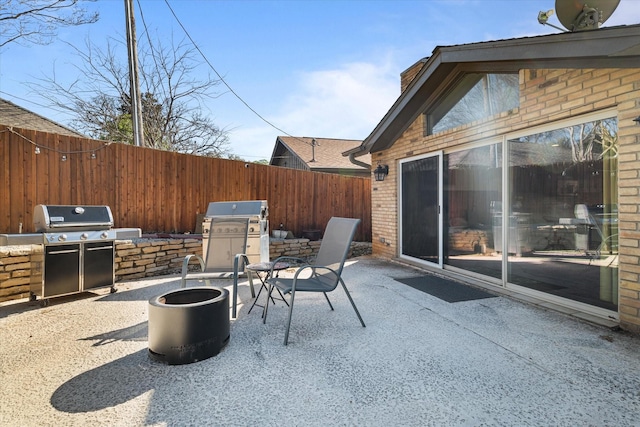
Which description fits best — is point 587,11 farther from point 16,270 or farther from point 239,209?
point 16,270

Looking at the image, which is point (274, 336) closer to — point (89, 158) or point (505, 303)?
point (505, 303)

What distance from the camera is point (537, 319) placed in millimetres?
3514

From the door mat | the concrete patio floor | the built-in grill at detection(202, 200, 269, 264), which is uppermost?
the built-in grill at detection(202, 200, 269, 264)

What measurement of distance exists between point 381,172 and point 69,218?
5698 millimetres

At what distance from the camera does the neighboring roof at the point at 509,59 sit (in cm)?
293

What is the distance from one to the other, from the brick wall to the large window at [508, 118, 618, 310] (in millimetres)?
5055

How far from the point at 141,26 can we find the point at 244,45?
119 inches

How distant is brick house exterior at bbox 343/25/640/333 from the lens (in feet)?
10.0

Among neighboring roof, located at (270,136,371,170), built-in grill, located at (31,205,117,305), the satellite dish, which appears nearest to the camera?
the satellite dish

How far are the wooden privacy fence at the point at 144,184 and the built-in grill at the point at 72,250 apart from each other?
1135 millimetres

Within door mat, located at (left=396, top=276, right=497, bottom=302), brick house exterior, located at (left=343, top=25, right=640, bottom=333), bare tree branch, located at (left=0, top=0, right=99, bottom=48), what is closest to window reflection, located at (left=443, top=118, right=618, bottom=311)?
brick house exterior, located at (left=343, top=25, right=640, bottom=333)

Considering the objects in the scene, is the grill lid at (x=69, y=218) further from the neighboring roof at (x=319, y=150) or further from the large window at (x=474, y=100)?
the neighboring roof at (x=319, y=150)

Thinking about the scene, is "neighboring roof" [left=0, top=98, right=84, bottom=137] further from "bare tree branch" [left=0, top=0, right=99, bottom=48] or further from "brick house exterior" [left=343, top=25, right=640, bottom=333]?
"brick house exterior" [left=343, top=25, right=640, bottom=333]

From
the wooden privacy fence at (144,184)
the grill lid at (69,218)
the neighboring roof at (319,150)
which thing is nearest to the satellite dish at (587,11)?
the wooden privacy fence at (144,184)
